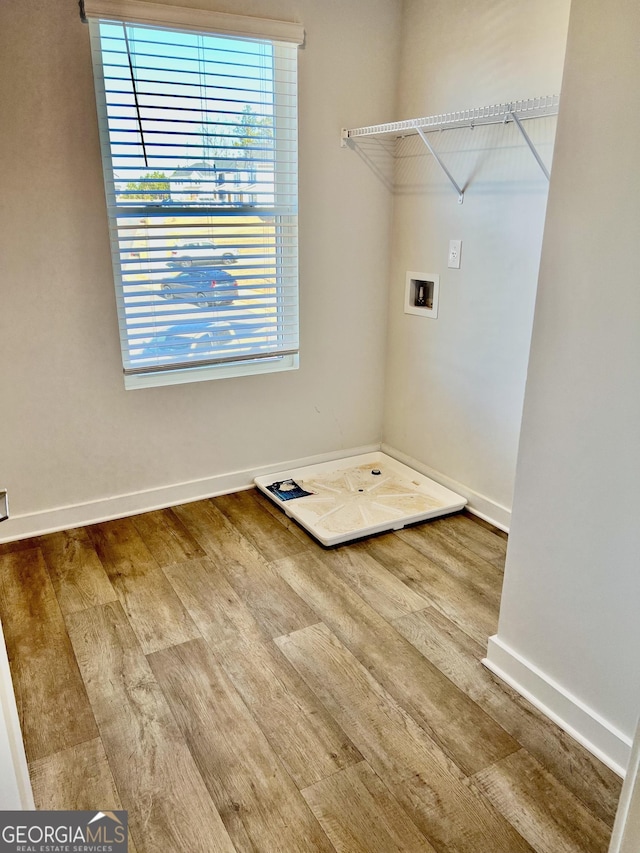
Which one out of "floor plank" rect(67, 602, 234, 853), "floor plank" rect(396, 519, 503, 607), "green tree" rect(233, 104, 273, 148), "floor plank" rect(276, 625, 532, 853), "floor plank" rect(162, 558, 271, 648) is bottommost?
"floor plank" rect(67, 602, 234, 853)

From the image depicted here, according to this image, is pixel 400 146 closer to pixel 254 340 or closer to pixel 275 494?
pixel 254 340

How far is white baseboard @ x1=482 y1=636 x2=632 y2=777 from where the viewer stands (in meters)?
1.65

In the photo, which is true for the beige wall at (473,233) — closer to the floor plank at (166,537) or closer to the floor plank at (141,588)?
the floor plank at (166,537)

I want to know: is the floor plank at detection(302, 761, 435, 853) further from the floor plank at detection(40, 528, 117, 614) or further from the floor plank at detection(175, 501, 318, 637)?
the floor plank at detection(40, 528, 117, 614)

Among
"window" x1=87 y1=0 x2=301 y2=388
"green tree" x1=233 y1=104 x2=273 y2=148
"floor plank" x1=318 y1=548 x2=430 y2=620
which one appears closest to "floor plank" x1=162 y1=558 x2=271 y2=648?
"floor plank" x1=318 y1=548 x2=430 y2=620

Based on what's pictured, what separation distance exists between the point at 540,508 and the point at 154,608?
4.62 feet

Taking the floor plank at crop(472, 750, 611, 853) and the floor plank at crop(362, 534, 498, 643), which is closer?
the floor plank at crop(472, 750, 611, 853)

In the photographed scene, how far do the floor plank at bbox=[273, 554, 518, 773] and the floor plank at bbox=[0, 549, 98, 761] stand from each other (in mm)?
840

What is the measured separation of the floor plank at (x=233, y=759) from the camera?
149cm

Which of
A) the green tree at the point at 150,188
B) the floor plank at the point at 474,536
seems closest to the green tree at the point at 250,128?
the green tree at the point at 150,188

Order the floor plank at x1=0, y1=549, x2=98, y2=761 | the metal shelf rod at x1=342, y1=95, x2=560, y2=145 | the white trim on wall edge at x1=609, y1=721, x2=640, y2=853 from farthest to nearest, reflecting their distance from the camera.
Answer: the metal shelf rod at x1=342, y1=95, x2=560, y2=145 < the floor plank at x1=0, y1=549, x2=98, y2=761 < the white trim on wall edge at x1=609, y1=721, x2=640, y2=853

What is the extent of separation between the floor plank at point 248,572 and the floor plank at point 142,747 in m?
0.45

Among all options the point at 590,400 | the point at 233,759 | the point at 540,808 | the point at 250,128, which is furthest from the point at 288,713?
the point at 250,128

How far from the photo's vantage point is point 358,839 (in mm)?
1471
